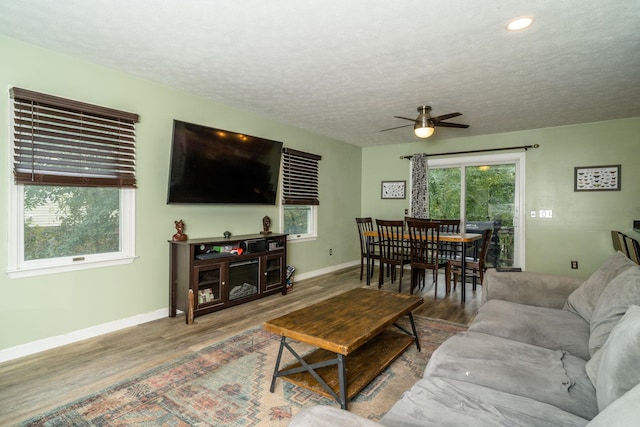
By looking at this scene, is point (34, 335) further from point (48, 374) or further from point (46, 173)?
point (46, 173)

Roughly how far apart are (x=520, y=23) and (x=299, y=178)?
3.53m

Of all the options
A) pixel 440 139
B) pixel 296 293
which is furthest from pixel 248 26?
pixel 440 139

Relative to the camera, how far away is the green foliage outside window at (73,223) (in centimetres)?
265

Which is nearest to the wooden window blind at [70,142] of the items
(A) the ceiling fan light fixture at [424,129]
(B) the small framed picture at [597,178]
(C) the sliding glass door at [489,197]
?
(A) the ceiling fan light fixture at [424,129]

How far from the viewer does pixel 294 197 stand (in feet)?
16.8

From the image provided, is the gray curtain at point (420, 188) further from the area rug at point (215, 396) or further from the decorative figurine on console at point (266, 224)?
the area rug at point (215, 396)

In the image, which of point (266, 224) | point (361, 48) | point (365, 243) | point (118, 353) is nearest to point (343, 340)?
point (118, 353)

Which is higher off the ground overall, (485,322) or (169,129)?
(169,129)

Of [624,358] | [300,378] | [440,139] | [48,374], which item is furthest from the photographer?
[440,139]

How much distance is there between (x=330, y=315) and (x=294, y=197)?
9.95 ft

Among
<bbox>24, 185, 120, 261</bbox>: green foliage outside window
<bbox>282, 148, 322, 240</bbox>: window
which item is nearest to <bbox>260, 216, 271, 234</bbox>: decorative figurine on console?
<bbox>282, 148, 322, 240</bbox>: window

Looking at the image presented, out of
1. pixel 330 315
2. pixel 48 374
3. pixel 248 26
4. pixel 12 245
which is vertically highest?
pixel 248 26

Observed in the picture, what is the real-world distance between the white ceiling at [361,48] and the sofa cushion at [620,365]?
196 cm

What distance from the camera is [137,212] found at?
3258mm
